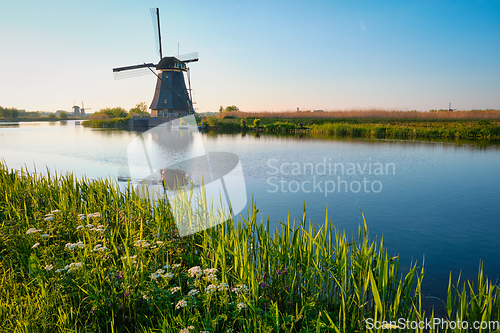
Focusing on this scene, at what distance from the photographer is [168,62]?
110 ft

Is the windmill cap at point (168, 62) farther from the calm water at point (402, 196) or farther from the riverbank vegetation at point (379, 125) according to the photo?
the calm water at point (402, 196)

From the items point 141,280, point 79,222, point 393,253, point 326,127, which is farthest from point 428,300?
point 326,127

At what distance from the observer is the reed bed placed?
3750 centimetres

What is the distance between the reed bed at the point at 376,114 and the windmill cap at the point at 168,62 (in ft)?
61.4

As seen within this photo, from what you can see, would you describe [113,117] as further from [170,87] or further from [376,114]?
[376,114]

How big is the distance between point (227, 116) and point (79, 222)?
4950cm

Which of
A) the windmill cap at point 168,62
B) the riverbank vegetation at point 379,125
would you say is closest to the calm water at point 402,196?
the riverbank vegetation at point 379,125

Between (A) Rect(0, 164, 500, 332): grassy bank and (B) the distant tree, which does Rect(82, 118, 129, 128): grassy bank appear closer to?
(B) the distant tree

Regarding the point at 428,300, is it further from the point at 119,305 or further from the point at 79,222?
the point at 79,222

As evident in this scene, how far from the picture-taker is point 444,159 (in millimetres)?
14164

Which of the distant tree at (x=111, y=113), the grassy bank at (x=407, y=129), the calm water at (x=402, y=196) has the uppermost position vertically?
the distant tree at (x=111, y=113)

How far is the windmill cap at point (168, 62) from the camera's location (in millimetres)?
33500

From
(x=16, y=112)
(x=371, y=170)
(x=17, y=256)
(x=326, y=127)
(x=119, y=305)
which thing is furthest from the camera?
(x=16, y=112)

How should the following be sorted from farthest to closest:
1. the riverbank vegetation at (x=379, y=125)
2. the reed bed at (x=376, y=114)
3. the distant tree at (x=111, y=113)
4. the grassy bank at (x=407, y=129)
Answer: the distant tree at (x=111, y=113) < the reed bed at (x=376, y=114) < the riverbank vegetation at (x=379, y=125) < the grassy bank at (x=407, y=129)
